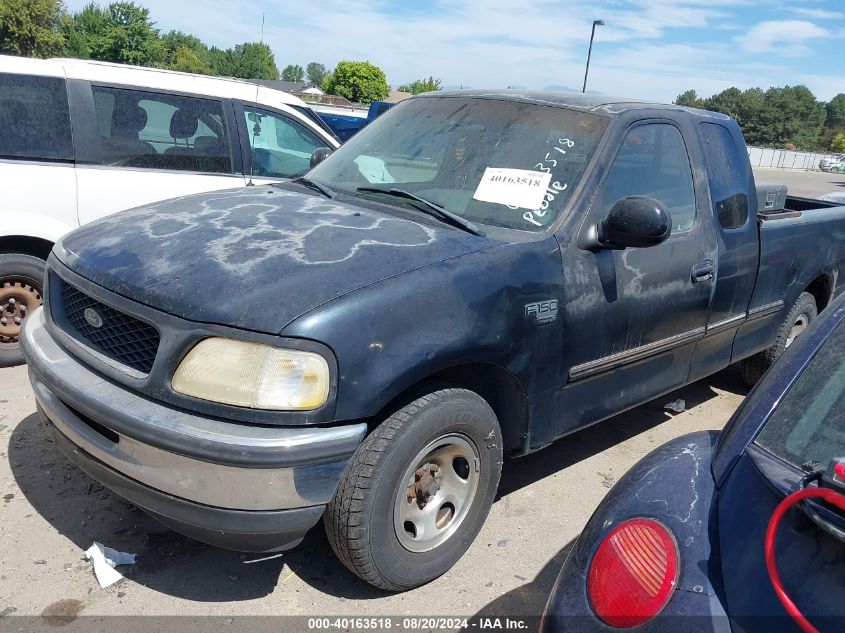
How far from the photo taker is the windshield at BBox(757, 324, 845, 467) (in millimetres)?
1687

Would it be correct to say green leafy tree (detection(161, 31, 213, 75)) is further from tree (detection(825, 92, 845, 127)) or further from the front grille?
tree (detection(825, 92, 845, 127))

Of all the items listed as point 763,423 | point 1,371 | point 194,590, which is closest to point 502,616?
point 194,590

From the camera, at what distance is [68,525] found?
304cm

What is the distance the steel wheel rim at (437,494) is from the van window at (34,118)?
3.55 meters

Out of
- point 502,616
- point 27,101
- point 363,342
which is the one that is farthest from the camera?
point 27,101

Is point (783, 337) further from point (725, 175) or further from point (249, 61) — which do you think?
point (249, 61)

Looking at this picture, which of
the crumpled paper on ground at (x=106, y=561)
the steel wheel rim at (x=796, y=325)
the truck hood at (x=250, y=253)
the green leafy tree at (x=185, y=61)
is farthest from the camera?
the green leafy tree at (x=185, y=61)

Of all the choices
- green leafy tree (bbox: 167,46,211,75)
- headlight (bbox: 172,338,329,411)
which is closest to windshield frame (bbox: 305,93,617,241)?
headlight (bbox: 172,338,329,411)

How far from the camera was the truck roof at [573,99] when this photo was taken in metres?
3.49

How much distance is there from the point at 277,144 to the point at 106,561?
3890 mm

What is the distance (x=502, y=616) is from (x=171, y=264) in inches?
72.0

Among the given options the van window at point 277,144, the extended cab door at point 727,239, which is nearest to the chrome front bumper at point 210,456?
the extended cab door at point 727,239

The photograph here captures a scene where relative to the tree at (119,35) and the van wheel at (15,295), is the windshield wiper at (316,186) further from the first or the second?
the tree at (119,35)

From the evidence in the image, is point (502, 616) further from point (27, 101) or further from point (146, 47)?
point (146, 47)
